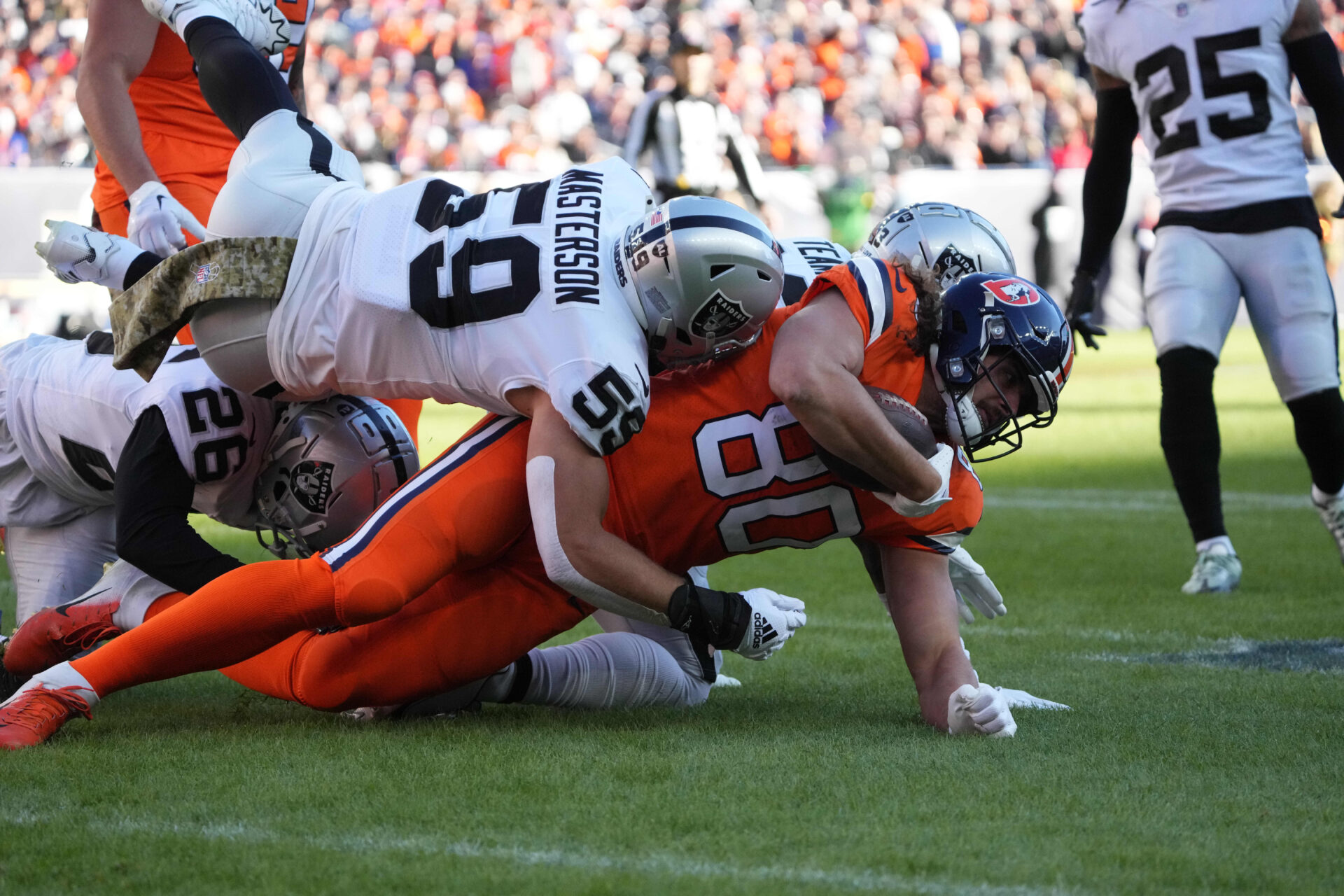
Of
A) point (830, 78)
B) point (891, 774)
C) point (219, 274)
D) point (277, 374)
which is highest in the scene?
point (219, 274)

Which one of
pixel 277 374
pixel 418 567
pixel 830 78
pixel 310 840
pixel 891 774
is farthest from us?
pixel 830 78

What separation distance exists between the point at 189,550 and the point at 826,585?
2.59 metres

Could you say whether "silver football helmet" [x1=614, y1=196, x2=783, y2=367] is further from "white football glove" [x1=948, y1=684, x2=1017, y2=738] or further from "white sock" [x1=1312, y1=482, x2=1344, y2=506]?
"white sock" [x1=1312, y1=482, x2=1344, y2=506]

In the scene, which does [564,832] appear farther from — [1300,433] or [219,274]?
[1300,433]

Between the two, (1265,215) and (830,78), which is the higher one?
(1265,215)

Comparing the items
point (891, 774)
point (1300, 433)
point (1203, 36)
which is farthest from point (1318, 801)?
point (1203, 36)

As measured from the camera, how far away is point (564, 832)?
226 cm

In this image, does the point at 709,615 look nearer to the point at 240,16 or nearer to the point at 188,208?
the point at 240,16

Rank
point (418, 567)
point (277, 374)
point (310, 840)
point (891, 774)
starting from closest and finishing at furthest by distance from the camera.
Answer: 1. point (310, 840)
2. point (891, 774)
3. point (418, 567)
4. point (277, 374)

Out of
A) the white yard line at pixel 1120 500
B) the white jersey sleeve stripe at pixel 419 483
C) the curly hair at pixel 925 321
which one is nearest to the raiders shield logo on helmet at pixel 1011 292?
the curly hair at pixel 925 321

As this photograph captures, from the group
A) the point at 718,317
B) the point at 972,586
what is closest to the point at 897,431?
the point at 718,317

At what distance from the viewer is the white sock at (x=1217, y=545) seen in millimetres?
5031

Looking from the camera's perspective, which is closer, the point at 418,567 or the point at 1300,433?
the point at 418,567

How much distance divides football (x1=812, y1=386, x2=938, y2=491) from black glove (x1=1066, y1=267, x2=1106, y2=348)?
2299 mm
